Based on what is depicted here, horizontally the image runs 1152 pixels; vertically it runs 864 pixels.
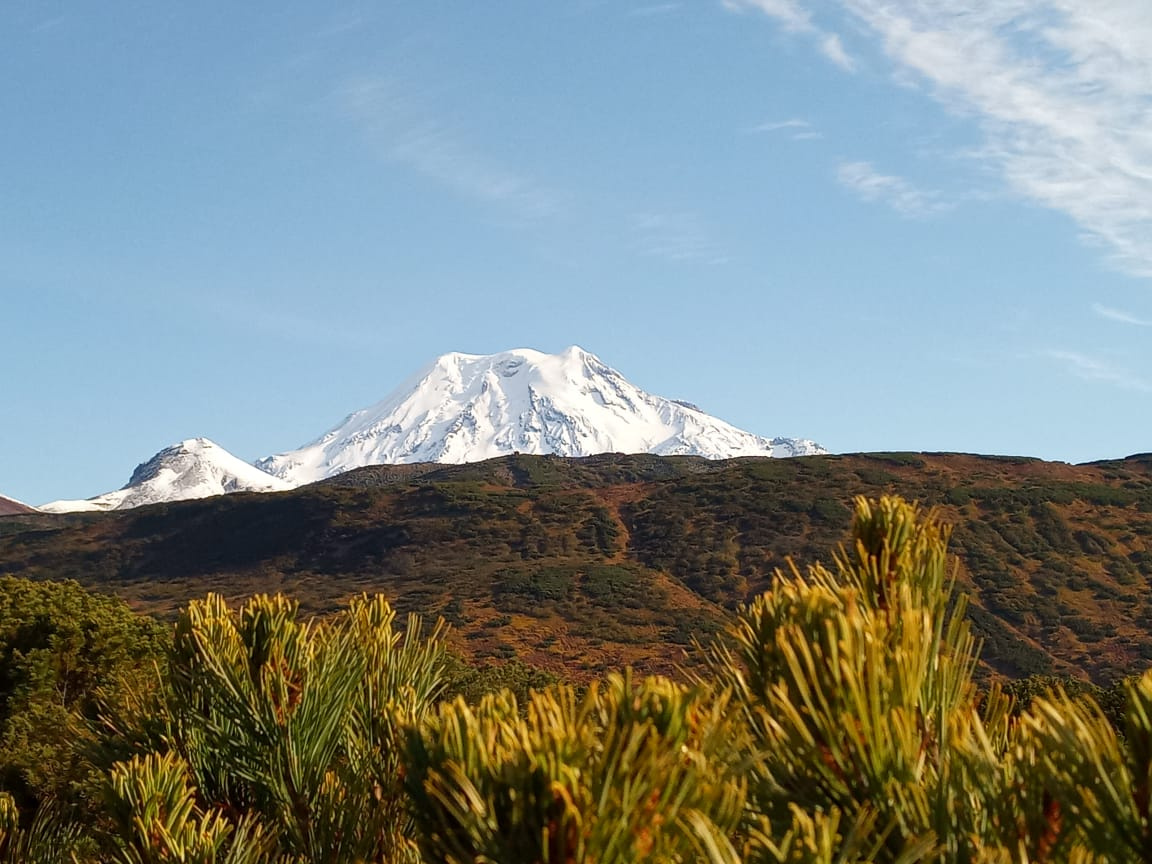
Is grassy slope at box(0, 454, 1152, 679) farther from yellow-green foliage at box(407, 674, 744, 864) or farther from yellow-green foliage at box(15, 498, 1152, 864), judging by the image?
yellow-green foliage at box(407, 674, 744, 864)

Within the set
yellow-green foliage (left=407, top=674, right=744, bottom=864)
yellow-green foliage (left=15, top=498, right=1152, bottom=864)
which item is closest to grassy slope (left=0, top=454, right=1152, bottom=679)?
yellow-green foliage (left=15, top=498, right=1152, bottom=864)

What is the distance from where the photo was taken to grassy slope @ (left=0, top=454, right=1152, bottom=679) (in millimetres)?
65250

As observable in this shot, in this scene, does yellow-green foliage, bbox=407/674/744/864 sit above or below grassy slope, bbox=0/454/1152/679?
below

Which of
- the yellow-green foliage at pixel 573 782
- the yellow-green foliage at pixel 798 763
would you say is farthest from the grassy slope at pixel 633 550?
the yellow-green foliage at pixel 573 782

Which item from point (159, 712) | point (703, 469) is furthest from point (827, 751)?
point (703, 469)

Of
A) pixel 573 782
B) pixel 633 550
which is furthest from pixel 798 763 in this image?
pixel 633 550

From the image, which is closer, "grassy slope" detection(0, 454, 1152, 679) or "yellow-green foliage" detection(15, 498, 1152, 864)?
"yellow-green foliage" detection(15, 498, 1152, 864)

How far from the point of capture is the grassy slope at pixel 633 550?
65.2 metres

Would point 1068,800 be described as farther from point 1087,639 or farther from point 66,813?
point 1087,639

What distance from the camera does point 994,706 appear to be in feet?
10.8

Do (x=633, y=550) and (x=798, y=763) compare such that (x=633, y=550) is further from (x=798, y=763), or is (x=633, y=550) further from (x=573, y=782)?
(x=573, y=782)

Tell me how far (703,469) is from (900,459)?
51485mm

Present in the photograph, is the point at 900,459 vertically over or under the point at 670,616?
over

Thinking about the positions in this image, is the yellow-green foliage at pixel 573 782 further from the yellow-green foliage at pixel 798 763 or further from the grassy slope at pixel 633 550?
the grassy slope at pixel 633 550
